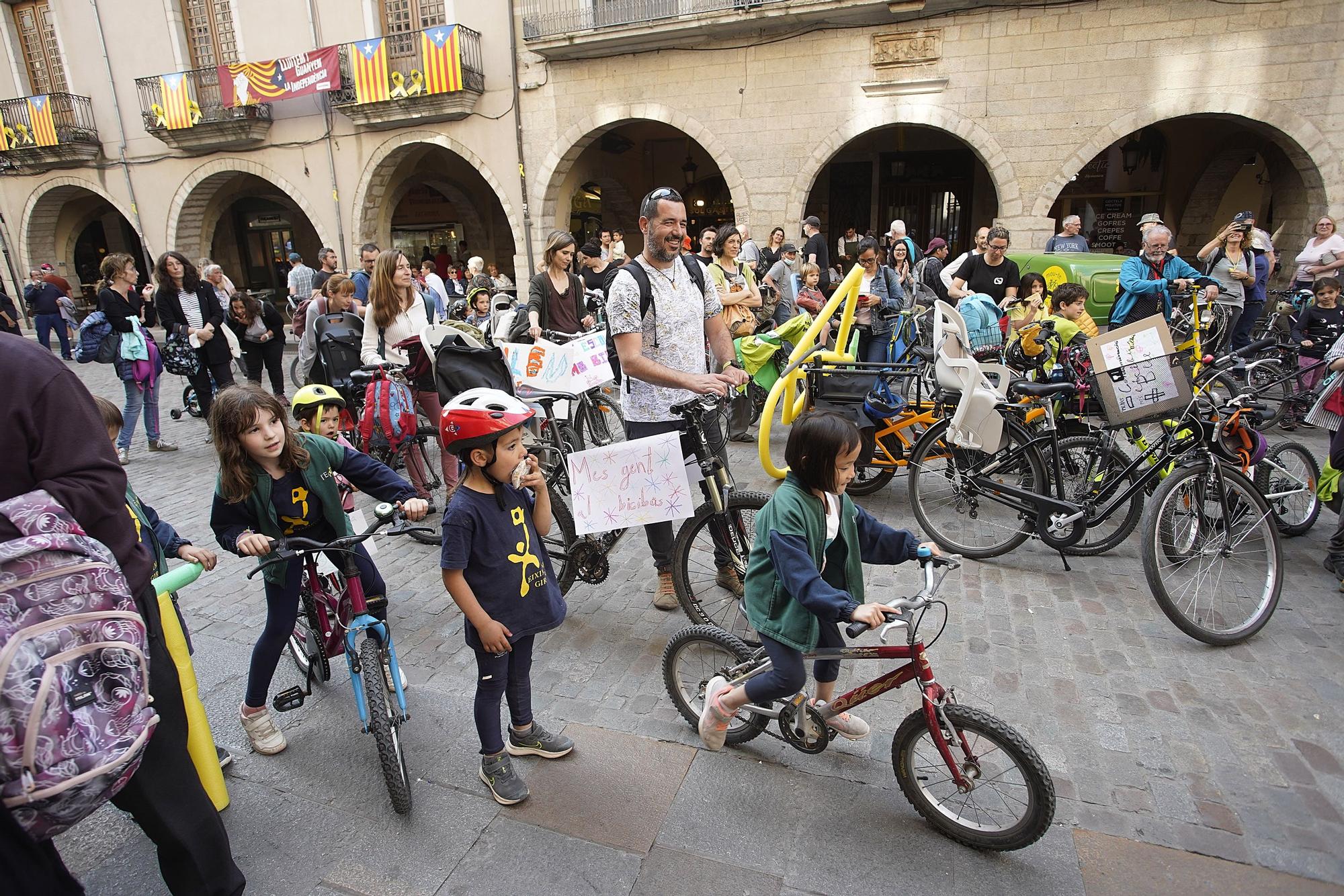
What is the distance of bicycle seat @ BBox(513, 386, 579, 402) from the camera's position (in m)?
4.75

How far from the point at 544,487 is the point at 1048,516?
3.10 m

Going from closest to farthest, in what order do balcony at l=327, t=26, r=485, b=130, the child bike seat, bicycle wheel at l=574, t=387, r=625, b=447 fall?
1. the child bike seat
2. bicycle wheel at l=574, t=387, r=625, b=447
3. balcony at l=327, t=26, r=485, b=130

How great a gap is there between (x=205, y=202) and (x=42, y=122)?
4.63 m

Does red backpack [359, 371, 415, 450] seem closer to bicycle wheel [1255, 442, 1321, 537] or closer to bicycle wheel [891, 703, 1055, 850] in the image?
bicycle wheel [891, 703, 1055, 850]

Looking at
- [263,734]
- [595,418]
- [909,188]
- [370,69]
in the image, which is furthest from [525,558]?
[909,188]

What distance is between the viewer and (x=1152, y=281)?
6.04 metres

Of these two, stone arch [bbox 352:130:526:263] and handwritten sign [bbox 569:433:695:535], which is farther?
stone arch [bbox 352:130:526:263]

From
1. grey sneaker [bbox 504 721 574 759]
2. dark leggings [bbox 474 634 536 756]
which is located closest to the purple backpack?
dark leggings [bbox 474 634 536 756]

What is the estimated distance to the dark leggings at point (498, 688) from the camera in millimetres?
2583

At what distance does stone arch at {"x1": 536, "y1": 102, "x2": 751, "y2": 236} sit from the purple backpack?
12.5m

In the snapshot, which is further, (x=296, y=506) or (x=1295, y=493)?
(x=1295, y=493)

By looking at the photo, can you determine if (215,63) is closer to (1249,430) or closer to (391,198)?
(391,198)

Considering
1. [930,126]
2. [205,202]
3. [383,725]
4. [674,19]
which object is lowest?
[383,725]

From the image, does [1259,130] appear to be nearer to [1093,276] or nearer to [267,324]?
[1093,276]
